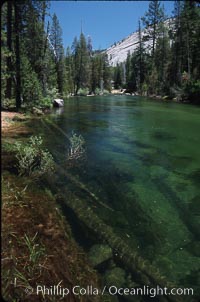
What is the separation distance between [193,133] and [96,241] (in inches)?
408

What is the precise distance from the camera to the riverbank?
241cm

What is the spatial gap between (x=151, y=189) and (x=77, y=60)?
69.3m

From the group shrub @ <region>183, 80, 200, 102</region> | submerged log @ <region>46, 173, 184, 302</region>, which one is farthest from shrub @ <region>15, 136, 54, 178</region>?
shrub @ <region>183, 80, 200, 102</region>

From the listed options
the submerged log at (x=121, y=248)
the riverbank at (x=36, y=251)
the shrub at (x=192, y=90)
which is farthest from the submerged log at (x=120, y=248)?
the shrub at (x=192, y=90)

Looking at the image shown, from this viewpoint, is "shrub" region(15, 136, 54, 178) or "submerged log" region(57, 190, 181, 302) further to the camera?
"shrub" region(15, 136, 54, 178)

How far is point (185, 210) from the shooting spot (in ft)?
17.6

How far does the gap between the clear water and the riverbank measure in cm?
101

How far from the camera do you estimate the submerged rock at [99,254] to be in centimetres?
368

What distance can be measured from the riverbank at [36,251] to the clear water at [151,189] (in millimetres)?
1007

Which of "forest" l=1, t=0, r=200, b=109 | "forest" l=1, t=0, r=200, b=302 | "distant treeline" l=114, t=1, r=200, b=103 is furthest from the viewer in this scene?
"distant treeline" l=114, t=1, r=200, b=103

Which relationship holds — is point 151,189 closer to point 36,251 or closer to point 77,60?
point 36,251

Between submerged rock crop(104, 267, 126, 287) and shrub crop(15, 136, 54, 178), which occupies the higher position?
shrub crop(15, 136, 54, 178)

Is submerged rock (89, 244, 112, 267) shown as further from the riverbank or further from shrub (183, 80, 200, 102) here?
shrub (183, 80, 200, 102)

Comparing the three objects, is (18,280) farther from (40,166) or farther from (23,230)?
(40,166)
